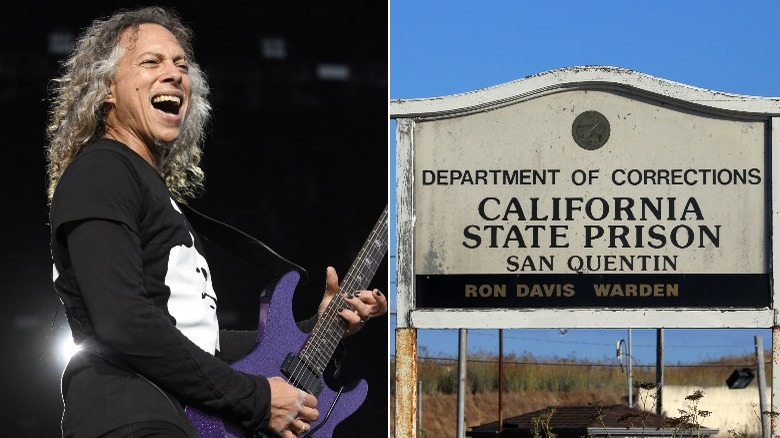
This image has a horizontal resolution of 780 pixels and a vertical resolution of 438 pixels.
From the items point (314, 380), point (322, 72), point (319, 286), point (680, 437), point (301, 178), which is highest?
point (322, 72)

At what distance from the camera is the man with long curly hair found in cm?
205

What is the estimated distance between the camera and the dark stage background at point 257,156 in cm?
466

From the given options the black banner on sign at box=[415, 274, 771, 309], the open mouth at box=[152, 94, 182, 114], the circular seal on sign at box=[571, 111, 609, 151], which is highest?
the circular seal on sign at box=[571, 111, 609, 151]

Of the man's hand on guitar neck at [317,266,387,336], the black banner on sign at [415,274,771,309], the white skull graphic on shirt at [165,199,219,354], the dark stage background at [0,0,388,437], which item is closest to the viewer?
the white skull graphic on shirt at [165,199,219,354]

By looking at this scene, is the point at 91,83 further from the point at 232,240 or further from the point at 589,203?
the point at 589,203

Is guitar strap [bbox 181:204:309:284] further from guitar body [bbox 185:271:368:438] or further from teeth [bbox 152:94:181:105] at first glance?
teeth [bbox 152:94:181:105]

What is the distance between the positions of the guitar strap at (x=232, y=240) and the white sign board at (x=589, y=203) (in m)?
2.48

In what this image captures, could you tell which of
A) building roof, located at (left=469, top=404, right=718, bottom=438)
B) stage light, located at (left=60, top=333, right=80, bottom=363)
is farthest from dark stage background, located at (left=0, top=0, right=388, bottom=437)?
building roof, located at (left=469, top=404, right=718, bottom=438)

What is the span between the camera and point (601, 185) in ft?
20.7

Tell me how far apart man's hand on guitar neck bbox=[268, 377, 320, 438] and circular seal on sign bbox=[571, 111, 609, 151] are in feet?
13.6

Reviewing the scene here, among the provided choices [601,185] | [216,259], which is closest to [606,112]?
[601,185]

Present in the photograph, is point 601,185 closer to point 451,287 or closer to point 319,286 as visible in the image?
point 451,287

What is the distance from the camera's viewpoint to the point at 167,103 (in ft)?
7.93

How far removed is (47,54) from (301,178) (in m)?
1.09
